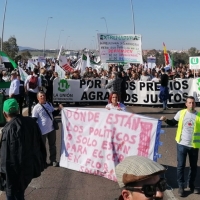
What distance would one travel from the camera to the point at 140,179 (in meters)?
2.00

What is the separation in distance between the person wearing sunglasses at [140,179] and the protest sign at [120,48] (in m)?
16.8

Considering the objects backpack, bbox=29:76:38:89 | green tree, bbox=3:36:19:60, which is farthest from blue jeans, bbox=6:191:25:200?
green tree, bbox=3:36:19:60

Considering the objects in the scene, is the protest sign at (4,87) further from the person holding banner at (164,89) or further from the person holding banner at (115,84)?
the person holding banner at (164,89)

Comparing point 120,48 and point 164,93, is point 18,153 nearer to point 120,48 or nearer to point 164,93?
point 164,93

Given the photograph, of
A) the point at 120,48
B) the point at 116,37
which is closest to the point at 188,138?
the point at 120,48

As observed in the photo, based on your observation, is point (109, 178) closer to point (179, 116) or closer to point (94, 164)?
point (94, 164)

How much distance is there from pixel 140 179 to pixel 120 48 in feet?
56.1

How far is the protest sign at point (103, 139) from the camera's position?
6.60m

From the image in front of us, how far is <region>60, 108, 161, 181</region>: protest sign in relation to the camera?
21.7 ft

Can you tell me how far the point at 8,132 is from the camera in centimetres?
457

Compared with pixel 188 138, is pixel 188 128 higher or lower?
higher

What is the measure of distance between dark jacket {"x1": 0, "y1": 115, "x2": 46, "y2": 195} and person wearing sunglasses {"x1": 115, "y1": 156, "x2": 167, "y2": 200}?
8.81ft

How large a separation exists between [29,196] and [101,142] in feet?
5.37

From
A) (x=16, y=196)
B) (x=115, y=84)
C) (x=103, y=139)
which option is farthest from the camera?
(x=115, y=84)
